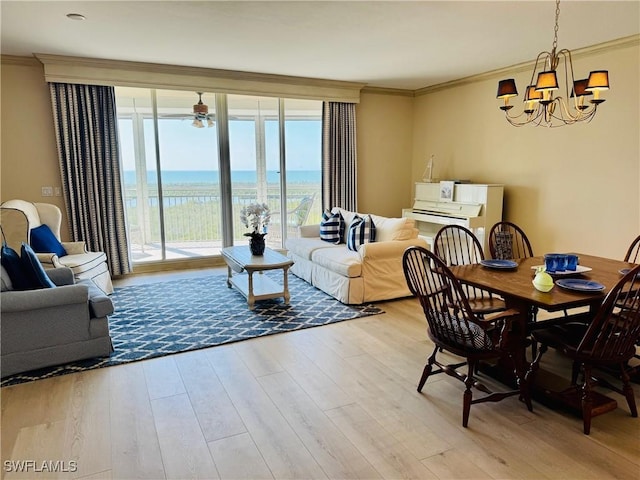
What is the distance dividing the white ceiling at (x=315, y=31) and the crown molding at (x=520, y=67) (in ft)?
0.34

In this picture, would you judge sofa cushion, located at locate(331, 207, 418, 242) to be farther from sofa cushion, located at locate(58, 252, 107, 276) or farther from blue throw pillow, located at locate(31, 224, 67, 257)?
blue throw pillow, located at locate(31, 224, 67, 257)

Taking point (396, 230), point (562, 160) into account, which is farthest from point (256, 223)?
point (562, 160)

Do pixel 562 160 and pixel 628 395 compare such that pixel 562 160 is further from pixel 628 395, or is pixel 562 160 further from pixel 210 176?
pixel 210 176

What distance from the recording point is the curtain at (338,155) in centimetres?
651

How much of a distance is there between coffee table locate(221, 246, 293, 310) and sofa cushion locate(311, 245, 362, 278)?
0.46m

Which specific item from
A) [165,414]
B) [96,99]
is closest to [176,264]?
[96,99]

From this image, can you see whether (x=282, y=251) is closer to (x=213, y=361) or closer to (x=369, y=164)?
(x=369, y=164)

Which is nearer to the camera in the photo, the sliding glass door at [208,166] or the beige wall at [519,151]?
the beige wall at [519,151]

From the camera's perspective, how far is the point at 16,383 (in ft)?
9.32

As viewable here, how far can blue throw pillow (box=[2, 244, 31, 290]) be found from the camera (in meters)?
3.04

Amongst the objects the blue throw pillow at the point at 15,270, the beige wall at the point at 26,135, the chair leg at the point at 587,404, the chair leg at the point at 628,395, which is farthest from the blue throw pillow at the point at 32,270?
the chair leg at the point at 628,395

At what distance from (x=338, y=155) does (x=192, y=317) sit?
3636mm

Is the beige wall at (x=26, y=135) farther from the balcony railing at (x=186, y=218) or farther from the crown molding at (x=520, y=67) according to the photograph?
the crown molding at (x=520, y=67)

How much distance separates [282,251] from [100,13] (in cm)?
403
